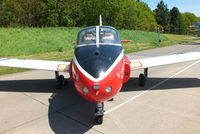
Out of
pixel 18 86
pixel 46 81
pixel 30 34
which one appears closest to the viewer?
pixel 18 86

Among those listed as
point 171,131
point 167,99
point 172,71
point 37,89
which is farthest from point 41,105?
point 172,71

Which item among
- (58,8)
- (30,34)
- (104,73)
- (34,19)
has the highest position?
(58,8)

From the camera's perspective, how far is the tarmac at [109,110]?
425 centimetres

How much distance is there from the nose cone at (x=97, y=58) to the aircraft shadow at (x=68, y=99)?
1784 mm

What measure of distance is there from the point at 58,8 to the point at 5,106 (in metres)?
48.8

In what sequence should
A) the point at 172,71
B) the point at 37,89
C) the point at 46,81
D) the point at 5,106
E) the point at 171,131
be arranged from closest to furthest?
the point at 171,131
the point at 5,106
the point at 37,89
the point at 46,81
the point at 172,71

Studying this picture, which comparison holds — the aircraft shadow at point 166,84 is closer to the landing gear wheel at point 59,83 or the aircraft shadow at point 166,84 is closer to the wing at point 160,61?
the wing at point 160,61

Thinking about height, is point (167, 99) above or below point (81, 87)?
below

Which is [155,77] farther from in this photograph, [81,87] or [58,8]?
[58,8]

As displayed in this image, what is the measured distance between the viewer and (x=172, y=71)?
33.7ft

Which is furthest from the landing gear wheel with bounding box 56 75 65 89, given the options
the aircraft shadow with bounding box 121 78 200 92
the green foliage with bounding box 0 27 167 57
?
the green foliage with bounding box 0 27 167 57

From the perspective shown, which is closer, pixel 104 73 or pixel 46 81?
pixel 104 73

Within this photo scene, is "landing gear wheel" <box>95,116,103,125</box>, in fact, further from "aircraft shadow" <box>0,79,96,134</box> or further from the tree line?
the tree line

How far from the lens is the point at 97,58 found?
3.90 meters
